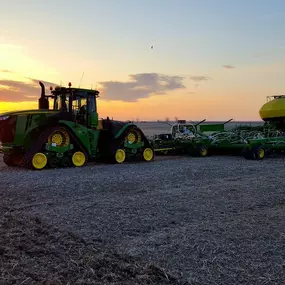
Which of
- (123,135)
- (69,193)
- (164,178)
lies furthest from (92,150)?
(69,193)

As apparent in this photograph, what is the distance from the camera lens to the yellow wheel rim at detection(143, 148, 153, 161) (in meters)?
16.0

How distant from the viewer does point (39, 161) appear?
1294 centimetres

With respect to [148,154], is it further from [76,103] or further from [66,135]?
[66,135]

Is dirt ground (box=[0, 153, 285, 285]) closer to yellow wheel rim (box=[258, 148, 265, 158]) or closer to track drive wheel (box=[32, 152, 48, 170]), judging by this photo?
track drive wheel (box=[32, 152, 48, 170])

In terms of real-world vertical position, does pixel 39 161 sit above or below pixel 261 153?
below

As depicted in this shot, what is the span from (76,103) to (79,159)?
2.07 meters

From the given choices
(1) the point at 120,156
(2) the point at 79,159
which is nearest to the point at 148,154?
(1) the point at 120,156

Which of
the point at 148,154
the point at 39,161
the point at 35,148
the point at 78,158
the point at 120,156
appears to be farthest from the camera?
the point at 148,154

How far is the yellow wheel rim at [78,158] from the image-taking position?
1377 cm

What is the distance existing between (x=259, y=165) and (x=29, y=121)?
26.4 ft

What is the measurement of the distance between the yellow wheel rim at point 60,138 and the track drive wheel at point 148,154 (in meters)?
3.56

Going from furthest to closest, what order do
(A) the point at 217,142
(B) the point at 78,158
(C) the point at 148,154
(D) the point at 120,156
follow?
(A) the point at 217,142, (C) the point at 148,154, (D) the point at 120,156, (B) the point at 78,158

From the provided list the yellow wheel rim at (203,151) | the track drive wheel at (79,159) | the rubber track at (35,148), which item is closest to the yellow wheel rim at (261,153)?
the yellow wheel rim at (203,151)

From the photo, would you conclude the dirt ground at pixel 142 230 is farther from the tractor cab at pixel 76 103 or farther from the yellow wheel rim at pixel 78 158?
the tractor cab at pixel 76 103
